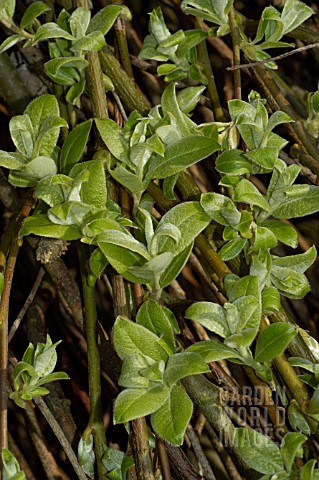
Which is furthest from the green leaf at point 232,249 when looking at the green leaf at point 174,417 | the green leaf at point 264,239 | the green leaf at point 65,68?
the green leaf at point 65,68

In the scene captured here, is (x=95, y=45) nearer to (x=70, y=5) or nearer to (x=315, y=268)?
(x=70, y=5)

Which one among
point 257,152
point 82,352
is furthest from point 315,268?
point 257,152

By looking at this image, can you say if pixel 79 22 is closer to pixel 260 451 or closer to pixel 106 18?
pixel 106 18

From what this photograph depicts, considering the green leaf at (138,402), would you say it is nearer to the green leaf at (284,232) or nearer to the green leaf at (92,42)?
the green leaf at (284,232)

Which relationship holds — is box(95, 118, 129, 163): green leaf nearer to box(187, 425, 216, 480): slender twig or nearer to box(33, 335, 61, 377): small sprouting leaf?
box(33, 335, 61, 377): small sprouting leaf

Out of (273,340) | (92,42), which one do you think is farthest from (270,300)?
(92,42)

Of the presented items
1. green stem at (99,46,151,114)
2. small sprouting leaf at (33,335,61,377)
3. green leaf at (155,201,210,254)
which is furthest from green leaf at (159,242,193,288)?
green stem at (99,46,151,114)
